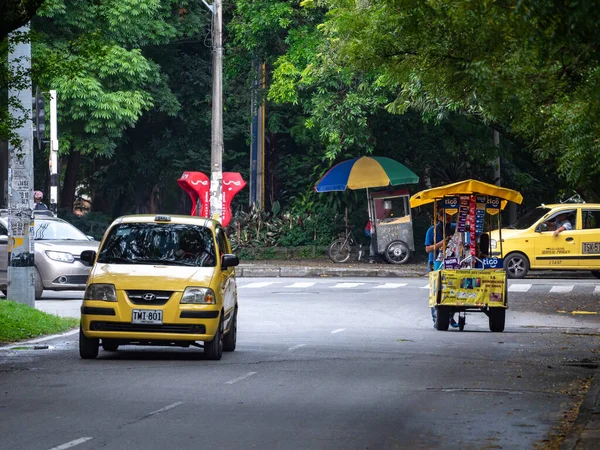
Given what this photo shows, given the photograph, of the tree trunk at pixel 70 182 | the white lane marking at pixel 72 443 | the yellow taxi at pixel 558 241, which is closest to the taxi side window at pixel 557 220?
the yellow taxi at pixel 558 241

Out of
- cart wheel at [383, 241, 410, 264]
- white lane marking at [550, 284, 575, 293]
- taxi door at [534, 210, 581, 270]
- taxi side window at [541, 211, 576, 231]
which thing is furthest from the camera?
cart wheel at [383, 241, 410, 264]

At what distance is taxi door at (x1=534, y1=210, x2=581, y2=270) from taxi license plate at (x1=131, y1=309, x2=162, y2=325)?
19.6 metres

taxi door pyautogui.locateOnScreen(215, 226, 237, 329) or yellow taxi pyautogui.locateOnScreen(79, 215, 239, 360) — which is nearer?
yellow taxi pyautogui.locateOnScreen(79, 215, 239, 360)

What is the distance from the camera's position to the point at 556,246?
104 feet

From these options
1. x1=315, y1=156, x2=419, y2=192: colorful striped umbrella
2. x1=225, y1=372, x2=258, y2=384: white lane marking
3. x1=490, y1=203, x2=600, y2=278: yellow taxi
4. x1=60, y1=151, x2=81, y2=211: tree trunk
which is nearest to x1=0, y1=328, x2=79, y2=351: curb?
x1=225, y1=372, x2=258, y2=384: white lane marking

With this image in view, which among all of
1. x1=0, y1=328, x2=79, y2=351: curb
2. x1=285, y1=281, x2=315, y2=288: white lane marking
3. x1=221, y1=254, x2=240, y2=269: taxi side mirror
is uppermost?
x1=221, y1=254, x2=240, y2=269: taxi side mirror

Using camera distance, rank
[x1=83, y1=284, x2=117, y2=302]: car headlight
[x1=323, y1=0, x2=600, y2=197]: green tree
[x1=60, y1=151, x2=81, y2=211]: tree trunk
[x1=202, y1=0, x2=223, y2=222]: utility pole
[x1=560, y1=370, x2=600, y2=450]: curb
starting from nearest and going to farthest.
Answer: [x1=560, y1=370, x2=600, y2=450]: curb < [x1=323, y1=0, x2=600, y2=197]: green tree < [x1=83, y1=284, x2=117, y2=302]: car headlight < [x1=202, y1=0, x2=223, y2=222]: utility pole < [x1=60, y1=151, x2=81, y2=211]: tree trunk

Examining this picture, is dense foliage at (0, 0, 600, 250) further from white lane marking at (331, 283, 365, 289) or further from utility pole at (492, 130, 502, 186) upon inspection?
white lane marking at (331, 283, 365, 289)

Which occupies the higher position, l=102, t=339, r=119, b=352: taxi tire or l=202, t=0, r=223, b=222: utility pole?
l=202, t=0, r=223, b=222: utility pole

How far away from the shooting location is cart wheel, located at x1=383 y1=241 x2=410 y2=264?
3669cm

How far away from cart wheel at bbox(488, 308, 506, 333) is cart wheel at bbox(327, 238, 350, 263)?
1817 centimetres

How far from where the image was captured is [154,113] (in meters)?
44.6

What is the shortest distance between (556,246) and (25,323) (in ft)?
57.2

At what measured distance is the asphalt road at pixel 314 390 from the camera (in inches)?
360
